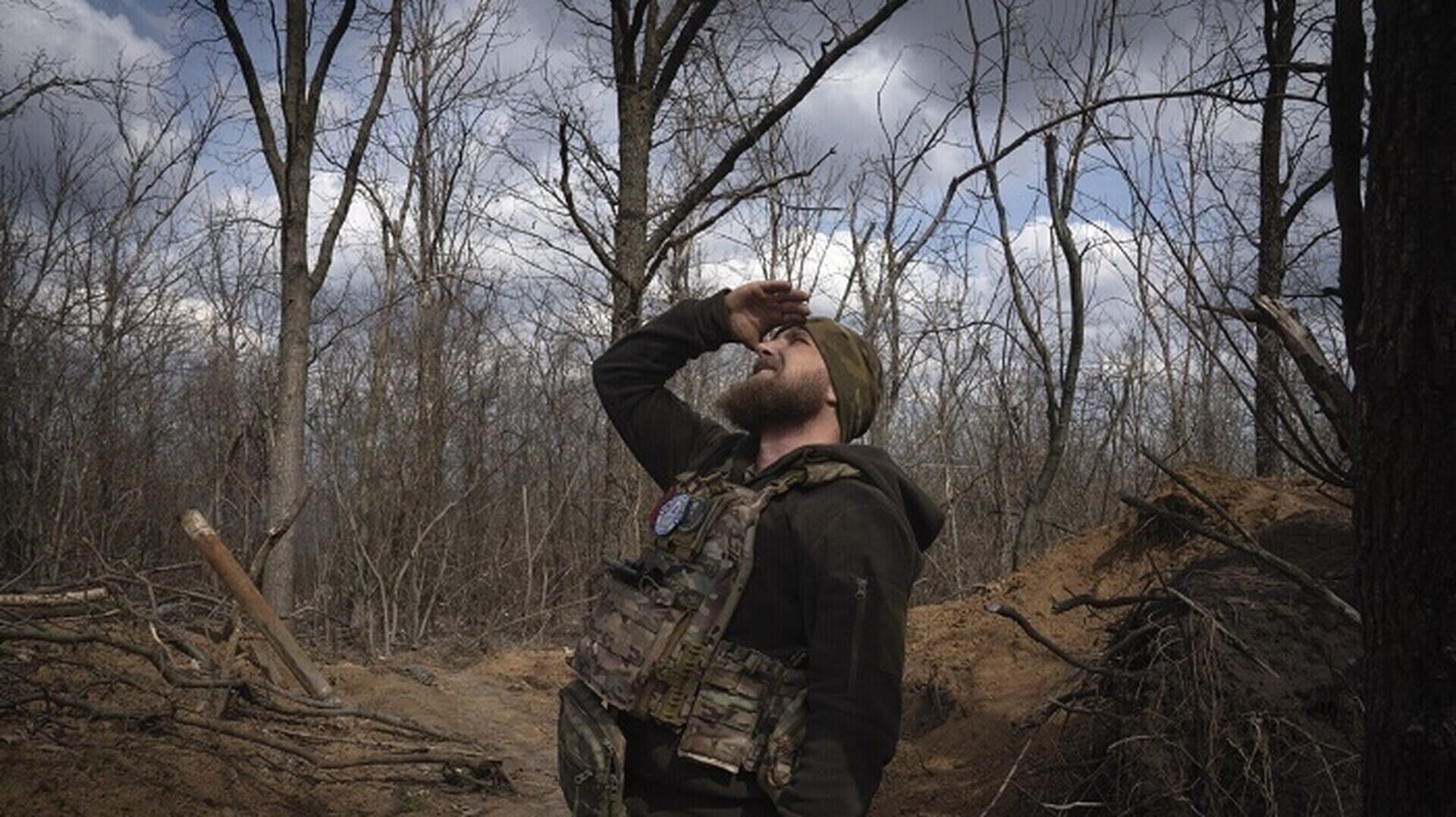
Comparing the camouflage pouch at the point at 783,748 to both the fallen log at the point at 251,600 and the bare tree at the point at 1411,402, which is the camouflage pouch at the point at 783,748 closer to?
the bare tree at the point at 1411,402

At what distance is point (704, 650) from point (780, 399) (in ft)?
2.23

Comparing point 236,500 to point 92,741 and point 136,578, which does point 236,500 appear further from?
point 92,741

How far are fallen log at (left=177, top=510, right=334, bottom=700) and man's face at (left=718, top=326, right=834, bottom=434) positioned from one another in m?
3.86

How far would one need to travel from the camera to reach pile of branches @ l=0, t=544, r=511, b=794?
16.5 feet

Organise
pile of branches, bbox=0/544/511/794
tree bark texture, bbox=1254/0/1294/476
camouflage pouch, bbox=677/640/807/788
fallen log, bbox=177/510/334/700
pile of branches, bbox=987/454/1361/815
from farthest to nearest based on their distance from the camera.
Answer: tree bark texture, bbox=1254/0/1294/476 < fallen log, bbox=177/510/334/700 < pile of branches, bbox=0/544/511/794 < pile of branches, bbox=987/454/1361/815 < camouflage pouch, bbox=677/640/807/788

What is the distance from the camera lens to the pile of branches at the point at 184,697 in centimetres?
504

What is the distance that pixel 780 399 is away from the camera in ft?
9.29

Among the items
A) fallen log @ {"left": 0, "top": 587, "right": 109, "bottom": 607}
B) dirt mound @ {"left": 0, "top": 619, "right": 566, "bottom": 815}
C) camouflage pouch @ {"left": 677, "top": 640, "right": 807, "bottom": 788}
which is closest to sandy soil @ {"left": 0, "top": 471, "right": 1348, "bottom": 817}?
dirt mound @ {"left": 0, "top": 619, "right": 566, "bottom": 815}

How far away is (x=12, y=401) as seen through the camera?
15.5 m

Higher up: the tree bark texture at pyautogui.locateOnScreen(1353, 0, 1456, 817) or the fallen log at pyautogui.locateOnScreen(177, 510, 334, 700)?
the tree bark texture at pyautogui.locateOnScreen(1353, 0, 1456, 817)

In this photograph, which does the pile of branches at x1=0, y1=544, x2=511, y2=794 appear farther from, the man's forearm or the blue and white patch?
the blue and white patch

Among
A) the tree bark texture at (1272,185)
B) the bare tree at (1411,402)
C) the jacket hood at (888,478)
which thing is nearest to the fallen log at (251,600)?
the jacket hood at (888,478)

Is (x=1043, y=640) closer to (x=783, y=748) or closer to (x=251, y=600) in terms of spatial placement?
(x=783, y=748)

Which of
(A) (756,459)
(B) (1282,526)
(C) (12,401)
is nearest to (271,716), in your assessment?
(A) (756,459)
